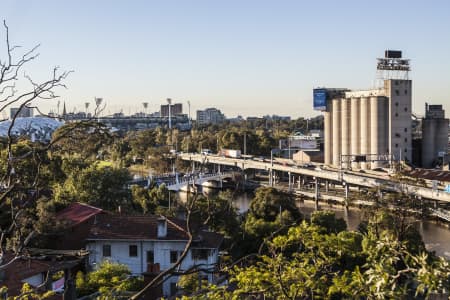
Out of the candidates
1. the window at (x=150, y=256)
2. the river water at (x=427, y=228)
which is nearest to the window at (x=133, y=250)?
the window at (x=150, y=256)

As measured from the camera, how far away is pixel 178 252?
1672cm

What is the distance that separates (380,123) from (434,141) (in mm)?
5481

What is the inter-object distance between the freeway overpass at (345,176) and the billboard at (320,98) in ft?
25.1

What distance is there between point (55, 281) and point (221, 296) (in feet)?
24.2

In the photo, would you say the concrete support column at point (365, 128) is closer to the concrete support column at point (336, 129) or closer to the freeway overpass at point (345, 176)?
the concrete support column at point (336, 129)

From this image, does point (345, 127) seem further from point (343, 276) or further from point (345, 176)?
point (343, 276)

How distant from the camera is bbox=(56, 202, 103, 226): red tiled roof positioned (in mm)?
18891

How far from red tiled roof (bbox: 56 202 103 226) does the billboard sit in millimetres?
41254

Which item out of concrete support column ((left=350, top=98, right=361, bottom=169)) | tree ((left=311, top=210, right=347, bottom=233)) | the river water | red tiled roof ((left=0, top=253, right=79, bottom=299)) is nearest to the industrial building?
concrete support column ((left=350, top=98, right=361, bottom=169))

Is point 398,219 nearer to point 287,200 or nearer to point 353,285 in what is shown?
point 287,200

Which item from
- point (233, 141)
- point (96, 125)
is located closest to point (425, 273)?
point (96, 125)

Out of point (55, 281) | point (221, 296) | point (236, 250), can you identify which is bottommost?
point (236, 250)

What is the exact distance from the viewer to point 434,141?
5228 centimetres

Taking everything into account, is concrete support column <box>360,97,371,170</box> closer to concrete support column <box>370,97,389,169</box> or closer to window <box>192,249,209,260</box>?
concrete support column <box>370,97,389,169</box>
